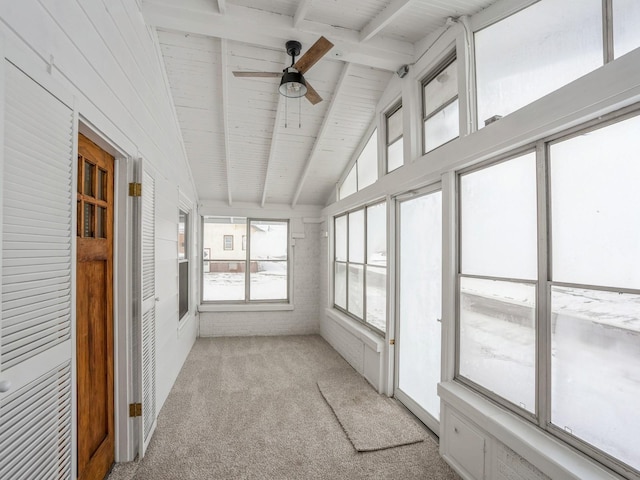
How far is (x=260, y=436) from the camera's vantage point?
277cm

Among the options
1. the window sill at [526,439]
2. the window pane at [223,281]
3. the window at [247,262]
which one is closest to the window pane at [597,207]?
the window sill at [526,439]

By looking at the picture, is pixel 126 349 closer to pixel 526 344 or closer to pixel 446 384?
pixel 446 384

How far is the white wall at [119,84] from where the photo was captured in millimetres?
1237

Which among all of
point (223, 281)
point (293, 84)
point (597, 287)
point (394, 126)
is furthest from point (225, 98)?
point (223, 281)

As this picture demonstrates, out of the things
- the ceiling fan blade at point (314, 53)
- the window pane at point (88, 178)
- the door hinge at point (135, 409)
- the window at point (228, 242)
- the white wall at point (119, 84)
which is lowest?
the door hinge at point (135, 409)

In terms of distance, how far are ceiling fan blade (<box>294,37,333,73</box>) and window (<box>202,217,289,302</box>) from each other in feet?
13.2

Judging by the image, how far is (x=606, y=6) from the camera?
1.62m

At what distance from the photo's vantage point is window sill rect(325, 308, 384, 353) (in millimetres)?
3634

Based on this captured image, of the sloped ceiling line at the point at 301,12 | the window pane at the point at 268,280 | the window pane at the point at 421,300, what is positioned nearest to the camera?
the sloped ceiling line at the point at 301,12

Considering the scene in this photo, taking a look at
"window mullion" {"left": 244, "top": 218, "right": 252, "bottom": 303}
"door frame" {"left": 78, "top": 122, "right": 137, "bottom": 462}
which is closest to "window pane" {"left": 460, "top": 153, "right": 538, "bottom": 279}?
"door frame" {"left": 78, "top": 122, "right": 137, "bottom": 462}

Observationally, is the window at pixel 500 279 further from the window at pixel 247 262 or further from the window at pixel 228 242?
the window at pixel 228 242

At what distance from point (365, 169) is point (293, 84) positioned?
2.01 metres

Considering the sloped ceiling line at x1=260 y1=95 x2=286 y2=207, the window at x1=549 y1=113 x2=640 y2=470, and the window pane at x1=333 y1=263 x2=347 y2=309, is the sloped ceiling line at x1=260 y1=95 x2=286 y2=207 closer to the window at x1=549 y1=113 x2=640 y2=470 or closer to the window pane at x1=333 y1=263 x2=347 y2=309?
the window pane at x1=333 y1=263 x2=347 y2=309

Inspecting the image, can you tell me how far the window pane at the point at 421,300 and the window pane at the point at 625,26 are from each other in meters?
1.48
